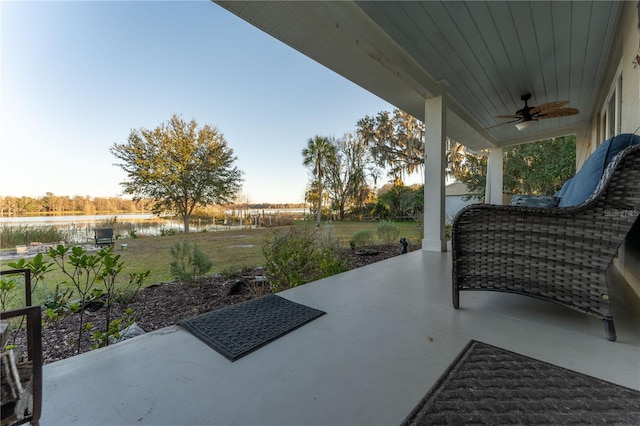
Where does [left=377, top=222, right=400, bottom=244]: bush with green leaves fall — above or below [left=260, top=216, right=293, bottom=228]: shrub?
below

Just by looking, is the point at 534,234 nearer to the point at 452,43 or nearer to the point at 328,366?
the point at 328,366

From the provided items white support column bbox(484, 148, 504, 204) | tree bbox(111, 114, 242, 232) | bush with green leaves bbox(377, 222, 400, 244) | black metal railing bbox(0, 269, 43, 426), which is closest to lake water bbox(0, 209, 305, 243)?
tree bbox(111, 114, 242, 232)

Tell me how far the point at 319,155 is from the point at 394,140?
158 inches

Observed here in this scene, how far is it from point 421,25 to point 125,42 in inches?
143

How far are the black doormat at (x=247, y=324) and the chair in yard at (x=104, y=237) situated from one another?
228cm

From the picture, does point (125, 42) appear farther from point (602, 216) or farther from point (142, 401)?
point (602, 216)

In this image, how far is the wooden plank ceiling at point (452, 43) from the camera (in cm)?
222

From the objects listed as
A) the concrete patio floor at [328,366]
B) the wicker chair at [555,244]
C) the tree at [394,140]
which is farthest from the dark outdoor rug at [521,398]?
the tree at [394,140]

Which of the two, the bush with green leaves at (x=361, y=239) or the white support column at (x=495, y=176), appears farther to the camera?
the white support column at (x=495, y=176)

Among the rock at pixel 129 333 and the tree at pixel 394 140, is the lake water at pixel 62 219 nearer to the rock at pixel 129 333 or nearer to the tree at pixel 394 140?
the rock at pixel 129 333

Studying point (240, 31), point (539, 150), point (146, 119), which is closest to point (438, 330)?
point (240, 31)

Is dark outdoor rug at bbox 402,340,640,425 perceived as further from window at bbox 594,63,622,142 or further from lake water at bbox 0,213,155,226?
lake water at bbox 0,213,155,226

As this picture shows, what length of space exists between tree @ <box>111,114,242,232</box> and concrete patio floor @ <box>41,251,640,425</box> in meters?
4.45

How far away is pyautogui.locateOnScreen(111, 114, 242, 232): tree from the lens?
211 inches
